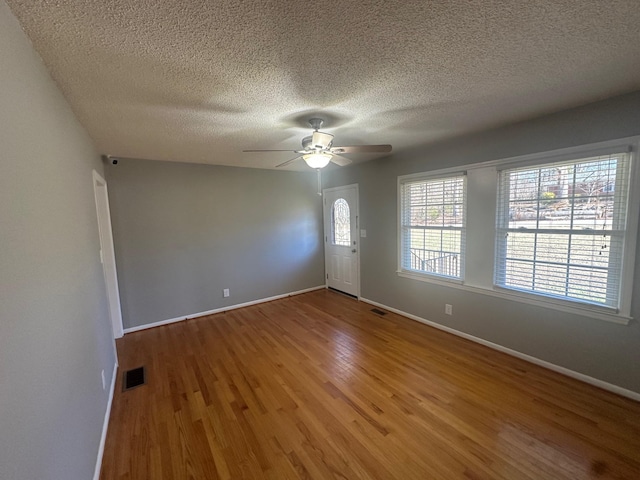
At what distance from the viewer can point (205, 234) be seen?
4.09 m

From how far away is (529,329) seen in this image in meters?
2.64

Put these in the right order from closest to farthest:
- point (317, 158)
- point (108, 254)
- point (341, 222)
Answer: point (317, 158), point (108, 254), point (341, 222)

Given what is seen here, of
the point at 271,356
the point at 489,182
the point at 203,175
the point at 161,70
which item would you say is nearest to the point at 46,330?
the point at 161,70

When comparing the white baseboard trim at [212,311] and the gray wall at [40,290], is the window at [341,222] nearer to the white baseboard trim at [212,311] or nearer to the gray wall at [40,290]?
the white baseboard trim at [212,311]

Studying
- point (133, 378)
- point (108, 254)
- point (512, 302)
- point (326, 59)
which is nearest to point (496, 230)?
point (512, 302)

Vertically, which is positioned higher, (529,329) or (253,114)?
(253,114)

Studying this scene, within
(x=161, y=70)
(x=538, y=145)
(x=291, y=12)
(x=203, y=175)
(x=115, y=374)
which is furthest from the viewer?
(x=203, y=175)

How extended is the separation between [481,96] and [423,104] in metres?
0.40

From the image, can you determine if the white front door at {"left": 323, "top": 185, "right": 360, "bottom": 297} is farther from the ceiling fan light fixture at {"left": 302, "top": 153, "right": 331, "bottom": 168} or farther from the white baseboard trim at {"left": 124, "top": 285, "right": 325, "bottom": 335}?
the ceiling fan light fixture at {"left": 302, "top": 153, "right": 331, "bottom": 168}

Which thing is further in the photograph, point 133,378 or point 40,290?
point 133,378

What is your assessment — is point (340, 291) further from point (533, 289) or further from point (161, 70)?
point (161, 70)

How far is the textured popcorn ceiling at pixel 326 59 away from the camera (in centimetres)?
113

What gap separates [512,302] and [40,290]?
11.7 ft

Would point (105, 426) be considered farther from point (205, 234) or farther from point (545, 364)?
point (545, 364)
